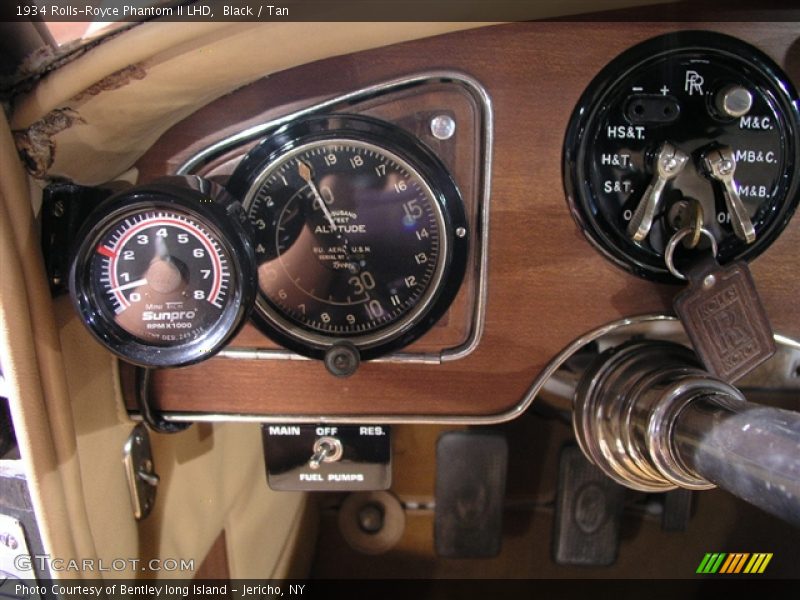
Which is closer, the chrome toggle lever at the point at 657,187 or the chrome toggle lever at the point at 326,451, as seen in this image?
the chrome toggle lever at the point at 657,187

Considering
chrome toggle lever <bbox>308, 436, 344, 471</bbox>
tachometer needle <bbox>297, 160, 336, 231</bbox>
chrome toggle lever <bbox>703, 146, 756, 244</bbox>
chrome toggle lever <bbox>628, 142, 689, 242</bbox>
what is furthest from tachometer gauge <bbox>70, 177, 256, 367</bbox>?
chrome toggle lever <bbox>703, 146, 756, 244</bbox>

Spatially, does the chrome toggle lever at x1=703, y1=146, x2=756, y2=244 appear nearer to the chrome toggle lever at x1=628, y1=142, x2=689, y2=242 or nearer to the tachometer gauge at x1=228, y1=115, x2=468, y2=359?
the chrome toggle lever at x1=628, y1=142, x2=689, y2=242

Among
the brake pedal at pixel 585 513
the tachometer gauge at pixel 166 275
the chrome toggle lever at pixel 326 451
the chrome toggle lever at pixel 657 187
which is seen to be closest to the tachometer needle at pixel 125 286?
the tachometer gauge at pixel 166 275

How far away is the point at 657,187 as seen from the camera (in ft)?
3.02

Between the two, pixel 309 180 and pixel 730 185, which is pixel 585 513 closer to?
pixel 730 185

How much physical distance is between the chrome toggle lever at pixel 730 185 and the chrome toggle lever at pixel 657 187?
0.04 meters

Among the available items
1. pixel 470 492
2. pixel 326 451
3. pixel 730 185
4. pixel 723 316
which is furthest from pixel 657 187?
pixel 470 492

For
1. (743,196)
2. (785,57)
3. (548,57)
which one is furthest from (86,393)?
(785,57)

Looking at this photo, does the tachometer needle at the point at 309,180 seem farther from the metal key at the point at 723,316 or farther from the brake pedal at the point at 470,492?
the brake pedal at the point at 470,492

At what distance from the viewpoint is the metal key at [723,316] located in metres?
0.95

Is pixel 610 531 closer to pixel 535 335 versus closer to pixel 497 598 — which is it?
pixel 497 598

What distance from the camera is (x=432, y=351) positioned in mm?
1043

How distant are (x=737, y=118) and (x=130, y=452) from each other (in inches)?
39.8

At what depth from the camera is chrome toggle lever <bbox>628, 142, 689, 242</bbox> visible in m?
0.91
